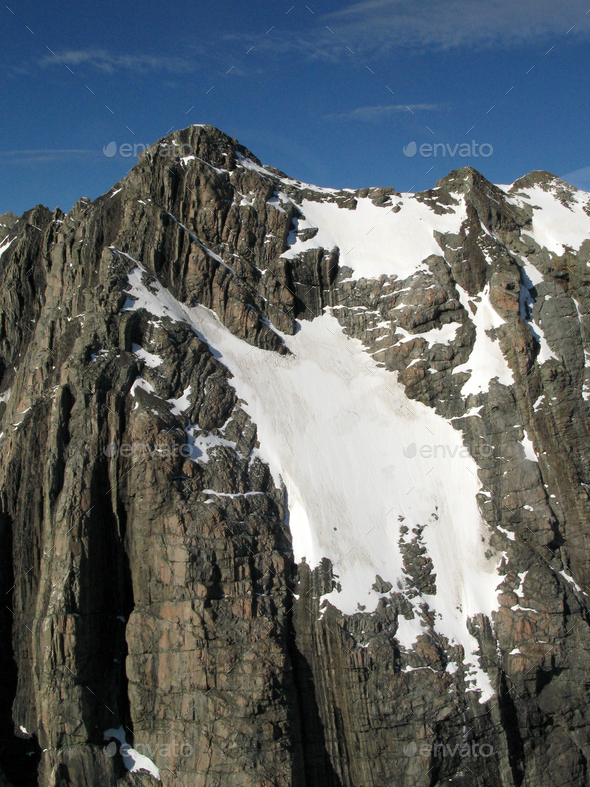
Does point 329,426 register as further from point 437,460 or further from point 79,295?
point 79,295

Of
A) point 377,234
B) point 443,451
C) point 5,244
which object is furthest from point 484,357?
point 5,244

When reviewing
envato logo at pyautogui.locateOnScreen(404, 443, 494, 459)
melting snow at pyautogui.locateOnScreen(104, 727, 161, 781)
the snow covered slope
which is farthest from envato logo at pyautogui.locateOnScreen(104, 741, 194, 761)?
envato logo at pyautogui.locateOnScreen(404, 443, 494, 459)

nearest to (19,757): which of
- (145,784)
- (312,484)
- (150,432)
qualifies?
(145,784)

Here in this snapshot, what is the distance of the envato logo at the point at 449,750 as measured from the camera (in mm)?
31656

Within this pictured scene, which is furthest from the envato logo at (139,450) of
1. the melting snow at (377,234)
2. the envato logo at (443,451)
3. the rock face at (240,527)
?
the melting snow at (377,234)

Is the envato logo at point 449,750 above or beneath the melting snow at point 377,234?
beneath

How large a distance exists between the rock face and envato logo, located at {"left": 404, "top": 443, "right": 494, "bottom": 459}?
419mm

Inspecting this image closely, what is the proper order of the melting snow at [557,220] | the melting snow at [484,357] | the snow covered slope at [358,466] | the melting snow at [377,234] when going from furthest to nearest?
the melting snow at [377,234] < the melting snow at [557,220] < the melting snow at [484,357] < the snow covered slope at [358,466]

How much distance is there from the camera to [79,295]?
42.1m

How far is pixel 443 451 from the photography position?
42812 millimetres

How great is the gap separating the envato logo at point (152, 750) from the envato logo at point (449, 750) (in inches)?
455

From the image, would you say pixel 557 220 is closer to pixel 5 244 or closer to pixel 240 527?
pixel 240 527

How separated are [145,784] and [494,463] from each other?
92.0 feet

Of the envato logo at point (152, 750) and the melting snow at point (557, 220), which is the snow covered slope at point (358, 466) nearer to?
the envato logo at point (152, 750)
